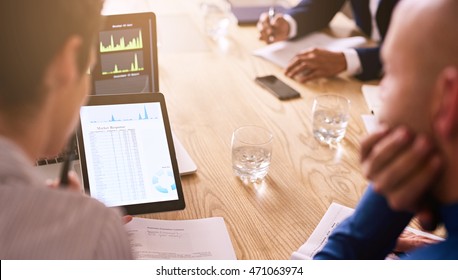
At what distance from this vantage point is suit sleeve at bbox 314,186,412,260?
107 centimetres

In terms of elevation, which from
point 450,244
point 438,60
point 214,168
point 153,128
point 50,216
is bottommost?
point 214,168

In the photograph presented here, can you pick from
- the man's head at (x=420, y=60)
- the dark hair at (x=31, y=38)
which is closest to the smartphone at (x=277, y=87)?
the man's head at (x=420, y=60)

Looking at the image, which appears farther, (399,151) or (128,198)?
(128,198)

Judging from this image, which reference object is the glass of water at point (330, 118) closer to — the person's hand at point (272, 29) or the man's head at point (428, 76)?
the person's hand at point (272, 29)

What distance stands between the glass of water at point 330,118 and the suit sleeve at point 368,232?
0.45 meters

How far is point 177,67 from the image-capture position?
73.2 inches

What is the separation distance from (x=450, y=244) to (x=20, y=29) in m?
0.67

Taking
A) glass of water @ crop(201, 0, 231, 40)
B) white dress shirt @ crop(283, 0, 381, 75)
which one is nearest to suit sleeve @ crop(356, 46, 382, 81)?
white dress shirt @ crop(283, 0, 381, 75)

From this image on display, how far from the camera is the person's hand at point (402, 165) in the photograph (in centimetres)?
84

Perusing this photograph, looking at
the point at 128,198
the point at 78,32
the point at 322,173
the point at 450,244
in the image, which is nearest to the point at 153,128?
the point at 128,198

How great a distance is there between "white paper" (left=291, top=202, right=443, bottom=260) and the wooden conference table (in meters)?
0.02

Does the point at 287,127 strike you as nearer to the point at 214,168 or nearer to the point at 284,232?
the point at 214,168

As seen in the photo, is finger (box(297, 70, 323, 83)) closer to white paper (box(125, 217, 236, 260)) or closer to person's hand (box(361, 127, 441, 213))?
white paper (box(125, 217, 236, 260))
